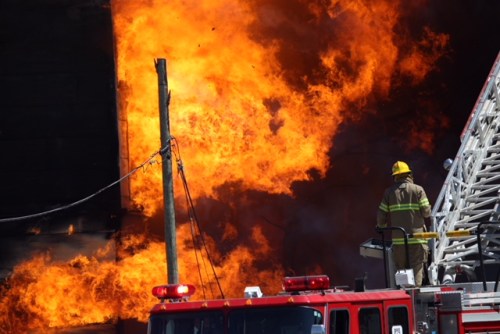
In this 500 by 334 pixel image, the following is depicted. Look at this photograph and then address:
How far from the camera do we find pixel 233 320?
8.80 m

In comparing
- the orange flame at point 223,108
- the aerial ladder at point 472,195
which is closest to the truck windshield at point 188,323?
the aerial ladder at point 472,195

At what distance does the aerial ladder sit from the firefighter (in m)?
4.10

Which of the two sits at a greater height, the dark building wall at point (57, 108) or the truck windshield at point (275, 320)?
the dark building wall at point (57, 108)

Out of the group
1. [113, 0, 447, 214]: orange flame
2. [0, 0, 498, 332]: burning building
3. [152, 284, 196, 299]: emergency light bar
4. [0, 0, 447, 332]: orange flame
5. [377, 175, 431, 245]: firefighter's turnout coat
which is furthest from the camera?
[113, 0, 447, 214]: orange flame

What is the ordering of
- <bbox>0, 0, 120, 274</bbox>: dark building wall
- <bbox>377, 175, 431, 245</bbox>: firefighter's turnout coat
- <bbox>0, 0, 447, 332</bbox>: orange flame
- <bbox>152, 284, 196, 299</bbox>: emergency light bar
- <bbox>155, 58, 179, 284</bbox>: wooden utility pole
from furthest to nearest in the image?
<bbox>0, 0, 120, 274</bbox>: dark building wall, <bbox>0, 0, 447, 332</bbox>: orange flame, <bbox>155, 58, 179, 284</bbox>: wooden utility pole, <bbox>377, 175, 431, 245</bbox>: firefighter's turnout coat, <bbox>152, 284, 196, 299</bbox>: emergency light bar

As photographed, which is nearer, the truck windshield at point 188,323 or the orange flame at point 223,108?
the truck windshield at point 188,323

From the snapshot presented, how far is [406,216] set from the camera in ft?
39.1

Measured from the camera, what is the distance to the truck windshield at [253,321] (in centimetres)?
865

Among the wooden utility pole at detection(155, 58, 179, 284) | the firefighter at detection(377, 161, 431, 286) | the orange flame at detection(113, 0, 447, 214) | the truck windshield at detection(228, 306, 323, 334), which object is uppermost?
the orange flame at detection(113, 0, 447, 214)

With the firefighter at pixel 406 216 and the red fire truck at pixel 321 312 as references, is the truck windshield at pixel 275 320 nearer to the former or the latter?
the red fire truck at pixel 321 312

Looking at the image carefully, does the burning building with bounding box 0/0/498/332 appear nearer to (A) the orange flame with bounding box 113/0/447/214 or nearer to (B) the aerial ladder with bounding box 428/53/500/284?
(A) the orange flame with bounding box 113/0/447/214

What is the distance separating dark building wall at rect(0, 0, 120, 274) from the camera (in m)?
20.2

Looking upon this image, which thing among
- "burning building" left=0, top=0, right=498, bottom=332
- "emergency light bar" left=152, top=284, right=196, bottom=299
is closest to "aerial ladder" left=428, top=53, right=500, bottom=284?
"burning building" left=0, top=0, right=498, bottom=332

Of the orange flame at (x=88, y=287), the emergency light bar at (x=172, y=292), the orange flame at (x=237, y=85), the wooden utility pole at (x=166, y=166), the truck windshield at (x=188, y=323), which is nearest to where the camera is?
the truck windshield at (x=188, y=323)
